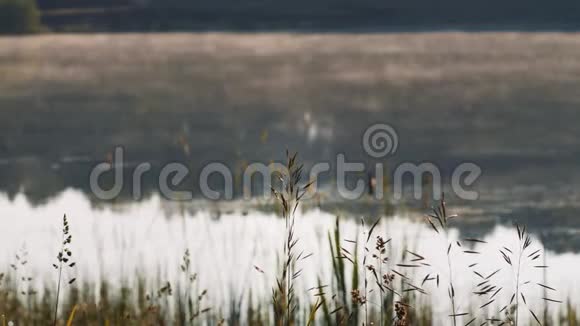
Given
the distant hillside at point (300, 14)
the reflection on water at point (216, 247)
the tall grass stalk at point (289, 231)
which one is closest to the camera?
the tall grass stalk at point (289, 231)

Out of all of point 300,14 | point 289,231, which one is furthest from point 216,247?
point 300,14

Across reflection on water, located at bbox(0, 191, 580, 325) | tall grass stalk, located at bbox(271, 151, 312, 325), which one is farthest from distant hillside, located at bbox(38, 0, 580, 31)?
tall grass stalk, located at bbox(271, 151, 312, 325)

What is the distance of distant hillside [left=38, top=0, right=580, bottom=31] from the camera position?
31.4m

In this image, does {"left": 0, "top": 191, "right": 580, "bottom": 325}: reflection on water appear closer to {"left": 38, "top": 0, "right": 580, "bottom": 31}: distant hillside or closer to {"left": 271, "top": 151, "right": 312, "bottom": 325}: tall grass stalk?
{"left": 271, "top": 151, "right": 312, "bottom": 325}: tall grass stalk

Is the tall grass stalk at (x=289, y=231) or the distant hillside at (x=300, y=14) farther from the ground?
the distant hillside at (x=300, y=14)

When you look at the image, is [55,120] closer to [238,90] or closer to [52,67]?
[238,90]

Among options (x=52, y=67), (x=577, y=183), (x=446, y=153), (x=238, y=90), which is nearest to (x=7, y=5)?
(x=52, y=67)

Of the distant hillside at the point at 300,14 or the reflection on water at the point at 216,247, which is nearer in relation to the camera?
the reflection on water at the point at 216,247

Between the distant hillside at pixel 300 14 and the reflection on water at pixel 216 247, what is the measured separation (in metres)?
22.9

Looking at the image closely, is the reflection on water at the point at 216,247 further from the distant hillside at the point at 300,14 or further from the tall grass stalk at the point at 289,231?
the distant hillside at the point at 300,14

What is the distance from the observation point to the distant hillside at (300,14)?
31422mm

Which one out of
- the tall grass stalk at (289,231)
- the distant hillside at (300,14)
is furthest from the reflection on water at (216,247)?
the distant hillside at (300,14)

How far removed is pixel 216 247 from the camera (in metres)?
6.80

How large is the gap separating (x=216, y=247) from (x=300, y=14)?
27.5m
